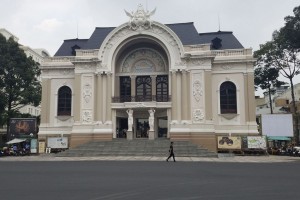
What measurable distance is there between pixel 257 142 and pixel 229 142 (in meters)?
2.92

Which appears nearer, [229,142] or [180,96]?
[229,142]

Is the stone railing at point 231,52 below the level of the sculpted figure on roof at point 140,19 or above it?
below

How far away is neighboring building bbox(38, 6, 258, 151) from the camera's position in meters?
40.5

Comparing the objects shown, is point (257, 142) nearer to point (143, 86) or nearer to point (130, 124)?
point (130, 124)

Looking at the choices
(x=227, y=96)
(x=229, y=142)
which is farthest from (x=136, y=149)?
(x=227, y=96)

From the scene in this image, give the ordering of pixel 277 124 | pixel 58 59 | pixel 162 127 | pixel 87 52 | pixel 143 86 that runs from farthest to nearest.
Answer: pixel 58 59 → pixel 143 86 → pixel 162 127 → pixel 87 52 → pixel 277 124

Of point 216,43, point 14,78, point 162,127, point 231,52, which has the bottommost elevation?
point 162,127

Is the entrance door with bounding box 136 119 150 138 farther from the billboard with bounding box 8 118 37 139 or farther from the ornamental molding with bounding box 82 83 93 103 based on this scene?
the billboard with bounding box 8 118 37 139

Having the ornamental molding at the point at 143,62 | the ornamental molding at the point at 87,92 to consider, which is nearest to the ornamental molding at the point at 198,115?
the ornamental molding at the point at 143,62

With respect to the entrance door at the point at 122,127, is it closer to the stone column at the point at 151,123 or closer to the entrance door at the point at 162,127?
the entrance door at the point at 162,127

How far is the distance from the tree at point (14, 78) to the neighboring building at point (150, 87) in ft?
17.9

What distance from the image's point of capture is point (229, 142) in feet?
125

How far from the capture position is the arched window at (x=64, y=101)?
148 ft
